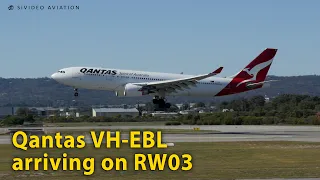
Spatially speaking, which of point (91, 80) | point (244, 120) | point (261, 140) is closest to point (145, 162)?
point (261, 140)

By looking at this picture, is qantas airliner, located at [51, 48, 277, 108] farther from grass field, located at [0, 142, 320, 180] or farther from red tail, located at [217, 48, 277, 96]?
grass field, located at [0, 142, 320, 180]

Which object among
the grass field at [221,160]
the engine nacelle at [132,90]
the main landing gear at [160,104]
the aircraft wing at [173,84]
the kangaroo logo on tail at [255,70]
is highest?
the kangaroo logo on tail at [255,70]

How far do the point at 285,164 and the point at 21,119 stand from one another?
58926mm

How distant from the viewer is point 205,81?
217 feet

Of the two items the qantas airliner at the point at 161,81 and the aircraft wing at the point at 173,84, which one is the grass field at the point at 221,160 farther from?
the qantas airliner at the point at 161,81

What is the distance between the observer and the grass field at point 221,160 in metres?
31.3

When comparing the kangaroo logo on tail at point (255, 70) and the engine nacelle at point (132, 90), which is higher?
the kangaroo logo on tail at point (255, 70)

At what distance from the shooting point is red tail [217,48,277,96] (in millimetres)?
66188

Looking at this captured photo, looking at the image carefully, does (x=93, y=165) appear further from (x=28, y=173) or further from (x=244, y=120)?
(x=244, y=120)

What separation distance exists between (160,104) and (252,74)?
Answer: 10074 millimetres

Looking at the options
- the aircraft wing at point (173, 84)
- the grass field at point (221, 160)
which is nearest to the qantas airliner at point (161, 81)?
the aircraft wing at point (173, 84)

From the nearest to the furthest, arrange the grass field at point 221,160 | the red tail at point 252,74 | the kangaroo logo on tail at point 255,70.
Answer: the grass field at point 221,160 < the red tail at point 252,74 < the kangaroo logo on tail at point 255,70

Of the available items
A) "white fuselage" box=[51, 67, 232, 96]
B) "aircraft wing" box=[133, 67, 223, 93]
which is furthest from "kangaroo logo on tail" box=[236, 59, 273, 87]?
"aircraft wing" box=[133, 67, 223, 93]

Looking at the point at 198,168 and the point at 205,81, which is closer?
the point at 198,168
